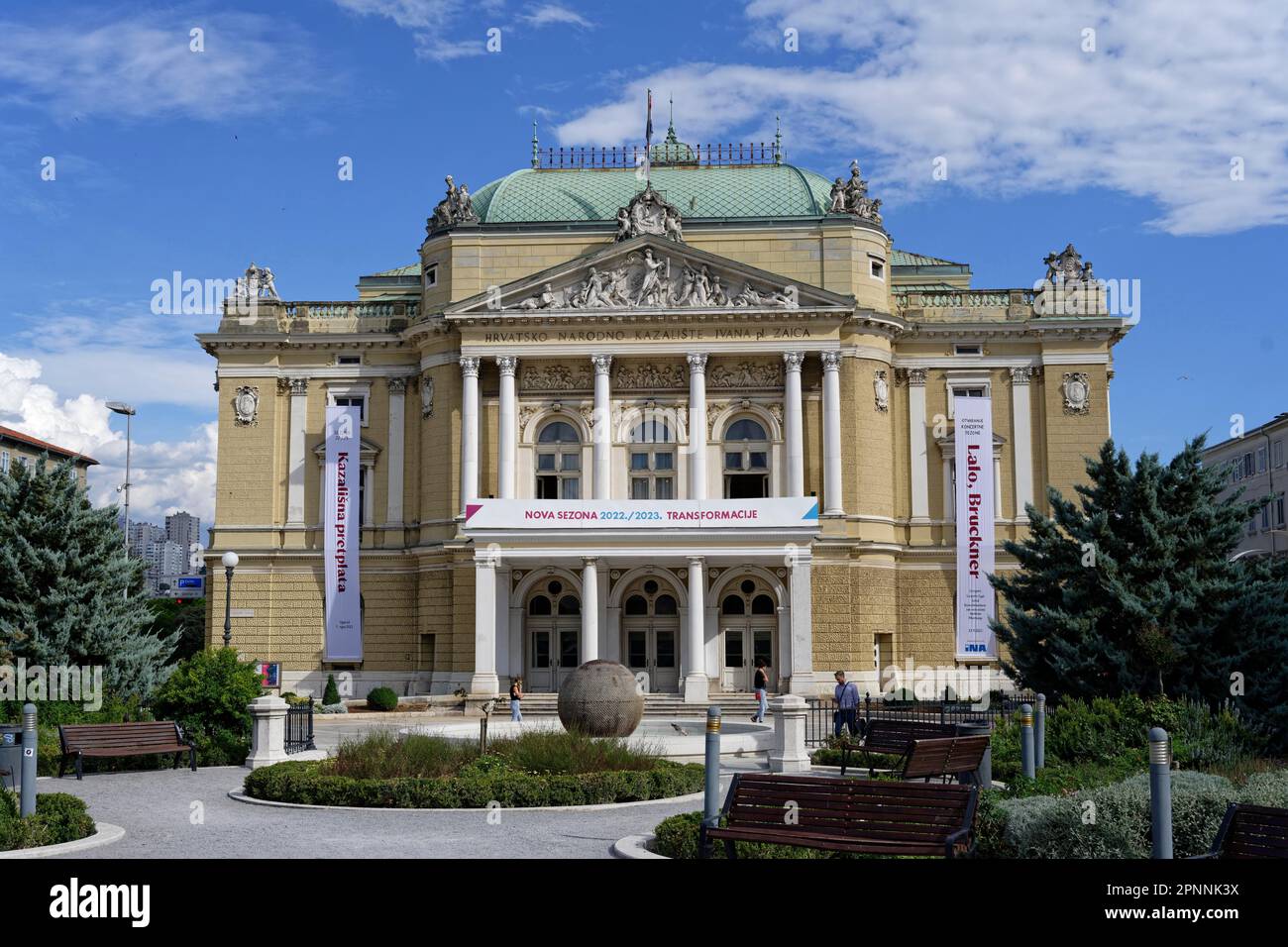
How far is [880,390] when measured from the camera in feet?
171

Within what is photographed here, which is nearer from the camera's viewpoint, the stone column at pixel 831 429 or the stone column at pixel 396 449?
the stone column at pixel 831 429

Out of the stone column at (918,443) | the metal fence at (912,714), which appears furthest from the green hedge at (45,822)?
the stone column at (918,443)

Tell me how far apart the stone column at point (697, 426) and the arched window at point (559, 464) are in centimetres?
438

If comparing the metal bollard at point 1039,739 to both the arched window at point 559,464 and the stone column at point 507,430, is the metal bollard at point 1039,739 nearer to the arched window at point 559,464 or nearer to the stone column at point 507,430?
the stone column at point 507,430

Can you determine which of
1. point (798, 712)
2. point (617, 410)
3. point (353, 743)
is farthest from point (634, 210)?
point (353, 743)

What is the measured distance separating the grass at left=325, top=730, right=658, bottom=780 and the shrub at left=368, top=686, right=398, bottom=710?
82.1 ft

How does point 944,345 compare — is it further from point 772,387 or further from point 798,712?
point 798,712

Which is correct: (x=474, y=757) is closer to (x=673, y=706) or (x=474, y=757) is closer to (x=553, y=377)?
(x=673, y=706)

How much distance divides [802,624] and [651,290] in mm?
13227

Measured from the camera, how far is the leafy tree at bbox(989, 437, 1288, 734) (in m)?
27.7

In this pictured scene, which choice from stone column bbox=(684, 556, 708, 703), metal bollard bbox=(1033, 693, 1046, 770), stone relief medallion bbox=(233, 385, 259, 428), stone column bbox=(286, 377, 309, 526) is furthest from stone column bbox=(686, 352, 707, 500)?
metal bollard bbox=(1033, 693, 1046, 770)

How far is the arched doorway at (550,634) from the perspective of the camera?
51.1 metres
